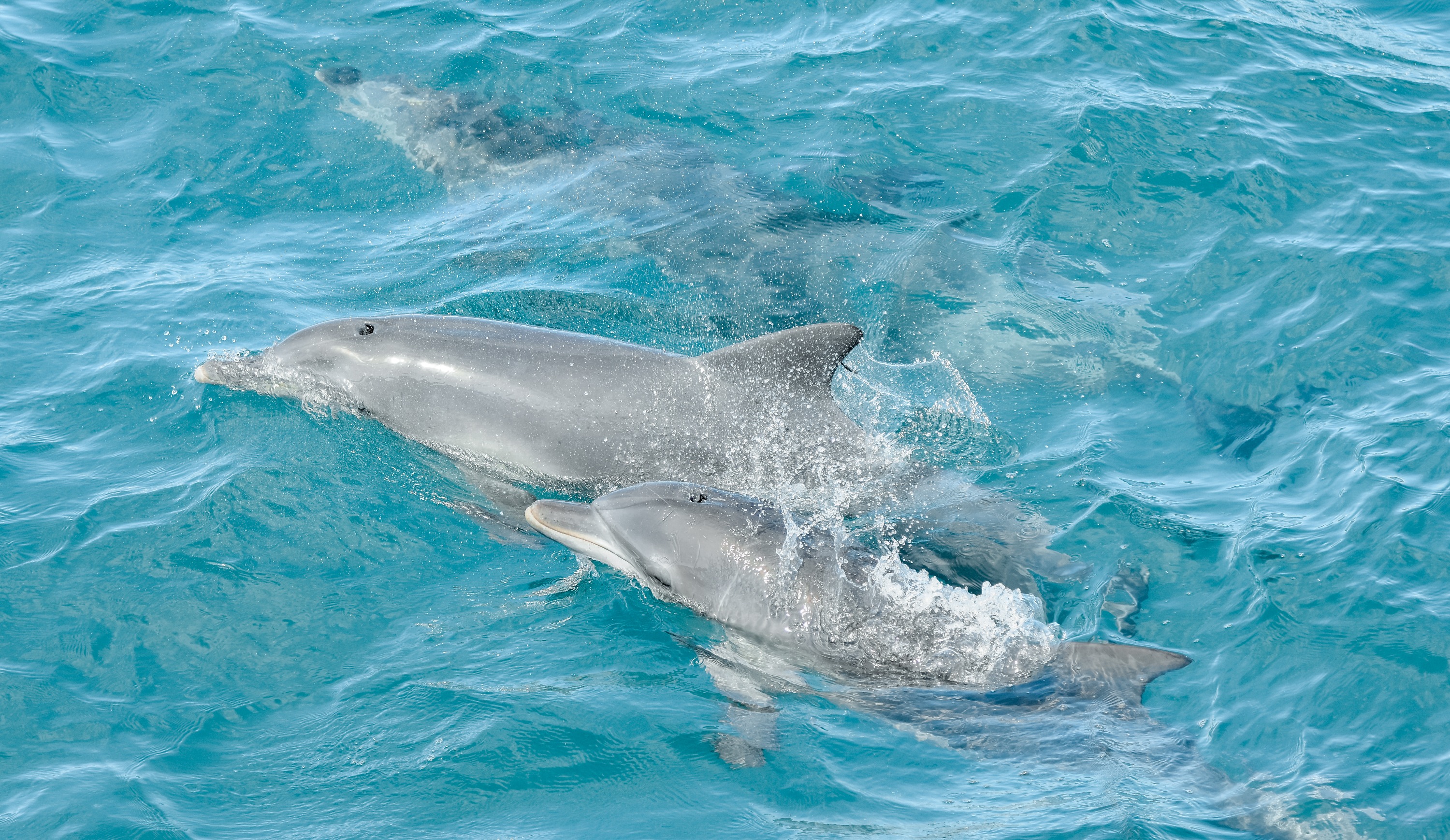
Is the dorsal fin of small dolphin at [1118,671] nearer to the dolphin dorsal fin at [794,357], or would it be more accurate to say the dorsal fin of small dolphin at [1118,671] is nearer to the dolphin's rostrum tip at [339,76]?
the dolphin dorsal fin at [794,357]

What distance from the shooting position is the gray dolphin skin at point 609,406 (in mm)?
8836

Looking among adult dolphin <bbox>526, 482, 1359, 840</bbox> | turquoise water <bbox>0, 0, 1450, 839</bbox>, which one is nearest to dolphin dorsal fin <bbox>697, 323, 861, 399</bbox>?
adult dolphin <bbox>526, 482, 1359, 840</bbox>

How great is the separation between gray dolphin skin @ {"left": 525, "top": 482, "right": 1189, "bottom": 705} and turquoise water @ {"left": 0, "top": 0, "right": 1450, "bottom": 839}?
28 centimetres

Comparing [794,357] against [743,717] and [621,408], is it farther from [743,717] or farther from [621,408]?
[743,717]

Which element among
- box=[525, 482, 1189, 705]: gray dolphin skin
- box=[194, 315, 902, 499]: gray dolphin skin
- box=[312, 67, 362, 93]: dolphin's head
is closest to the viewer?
box=[525, 482, 1189, 705]: gray dolphin skin

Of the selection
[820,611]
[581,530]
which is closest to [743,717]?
[820,611]

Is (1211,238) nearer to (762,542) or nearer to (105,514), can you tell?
(762,542)

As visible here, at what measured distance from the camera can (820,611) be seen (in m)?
7.55

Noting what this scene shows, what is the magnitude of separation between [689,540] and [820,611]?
1016 mm

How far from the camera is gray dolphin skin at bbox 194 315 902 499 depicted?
348 inches

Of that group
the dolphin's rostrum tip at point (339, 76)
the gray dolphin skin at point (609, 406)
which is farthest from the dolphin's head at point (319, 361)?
the dolphin's rostrum tip at point (339, 76)

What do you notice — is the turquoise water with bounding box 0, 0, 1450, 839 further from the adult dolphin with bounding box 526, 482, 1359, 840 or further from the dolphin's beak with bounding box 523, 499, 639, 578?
the dolphin's beak with bounding box 523, 499, 639, 578

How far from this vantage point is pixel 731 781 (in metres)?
6.82

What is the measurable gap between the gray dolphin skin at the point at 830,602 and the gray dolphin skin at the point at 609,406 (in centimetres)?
98
